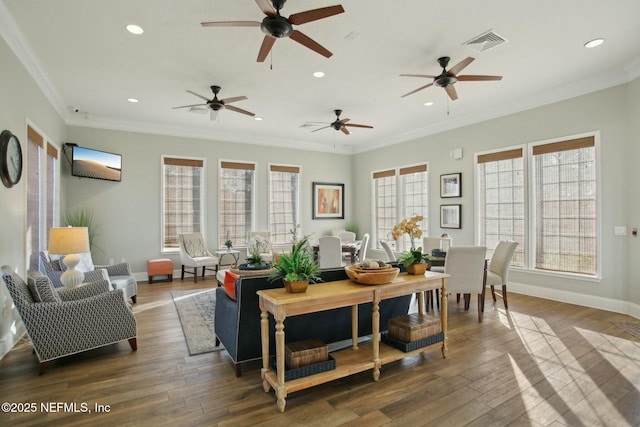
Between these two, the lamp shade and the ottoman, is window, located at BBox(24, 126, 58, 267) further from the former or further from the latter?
the ottoman

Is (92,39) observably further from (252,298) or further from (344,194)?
(344,194)

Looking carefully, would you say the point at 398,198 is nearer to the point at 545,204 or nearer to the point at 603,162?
the point at 545,204

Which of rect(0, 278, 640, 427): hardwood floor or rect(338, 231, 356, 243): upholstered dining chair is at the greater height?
rect(338, 231, 356, 243): upholstered dining chair

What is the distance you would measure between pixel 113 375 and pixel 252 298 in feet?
4.56

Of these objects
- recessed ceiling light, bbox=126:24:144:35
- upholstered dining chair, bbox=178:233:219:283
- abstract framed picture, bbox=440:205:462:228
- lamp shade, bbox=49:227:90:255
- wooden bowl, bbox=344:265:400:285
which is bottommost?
upholstered dining chair, bbox=178:233:219:283

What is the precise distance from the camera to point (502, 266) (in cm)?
466

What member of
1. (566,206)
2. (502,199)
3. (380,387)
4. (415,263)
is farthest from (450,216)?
(380,387)

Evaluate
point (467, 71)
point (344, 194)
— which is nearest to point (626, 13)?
point (467, 71)

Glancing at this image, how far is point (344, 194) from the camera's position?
916 centimetres

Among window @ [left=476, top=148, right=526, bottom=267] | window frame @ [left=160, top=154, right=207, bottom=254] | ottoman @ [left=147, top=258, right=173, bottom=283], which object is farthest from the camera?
window frame @ [left=160, top=154, right=207, bottom=254]

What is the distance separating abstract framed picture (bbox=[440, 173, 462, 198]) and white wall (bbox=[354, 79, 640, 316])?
19 centimetres

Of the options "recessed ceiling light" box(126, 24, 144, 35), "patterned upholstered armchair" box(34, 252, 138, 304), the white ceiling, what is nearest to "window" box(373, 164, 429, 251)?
the white ceiling

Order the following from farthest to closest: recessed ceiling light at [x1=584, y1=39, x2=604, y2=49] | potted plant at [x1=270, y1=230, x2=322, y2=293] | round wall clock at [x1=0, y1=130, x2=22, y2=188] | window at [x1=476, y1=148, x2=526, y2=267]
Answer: window at [x1=476, y1=148, x2=526, y2=267] < recessed ceiling light at [x1=584, y1=39, x2=604, y2=49] < round wall clock at [x1=0, y1=130, x2=22, y2=188] < potted plant at [x1=270, y1=230, x2=322, y2=293]

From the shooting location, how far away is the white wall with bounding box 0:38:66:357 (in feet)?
10.7
